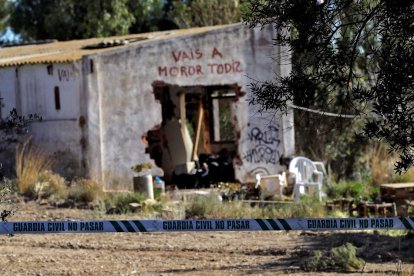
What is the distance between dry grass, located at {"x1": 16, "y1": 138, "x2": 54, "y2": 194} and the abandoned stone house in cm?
35

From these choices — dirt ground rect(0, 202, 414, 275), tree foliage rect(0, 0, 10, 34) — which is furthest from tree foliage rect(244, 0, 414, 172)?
tree foliage rect(0, 0, 10, 34)

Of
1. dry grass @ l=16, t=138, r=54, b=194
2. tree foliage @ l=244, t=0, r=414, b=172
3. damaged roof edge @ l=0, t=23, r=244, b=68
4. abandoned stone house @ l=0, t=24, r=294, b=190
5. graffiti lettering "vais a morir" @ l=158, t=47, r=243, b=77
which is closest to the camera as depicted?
tree foliage @ l=244, t=0, r=414, b=172

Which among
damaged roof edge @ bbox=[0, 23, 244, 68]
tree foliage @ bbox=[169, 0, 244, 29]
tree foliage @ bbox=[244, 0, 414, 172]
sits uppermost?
tree foliage @ bbox=[169, 0, 244, 29]

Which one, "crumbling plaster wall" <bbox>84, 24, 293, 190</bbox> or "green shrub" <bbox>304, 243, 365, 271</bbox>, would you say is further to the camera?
"crumbling plaster wall" <bbox>84, 24, 293, 190</bbox>

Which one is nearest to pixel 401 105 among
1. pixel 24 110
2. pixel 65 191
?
pixel 65 191

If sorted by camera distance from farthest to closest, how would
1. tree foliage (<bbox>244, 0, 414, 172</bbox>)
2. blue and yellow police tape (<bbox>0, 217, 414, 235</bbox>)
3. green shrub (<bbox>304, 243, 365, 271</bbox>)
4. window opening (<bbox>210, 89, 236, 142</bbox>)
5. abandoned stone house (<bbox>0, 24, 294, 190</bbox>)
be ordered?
window opening (<bbox>210, 89, 236, 142</bbox>) < abandoned stone house (<bbox>0, 24, 294, 190</bbox>) < green shrub (<bbox>304, 243, 365, 271</bbox>) < blue and yellow police tape (<bbox>0, 217, 414, 235</bbox>) < tree foliage (<bbox>244, 0, 414, 172</bbox>)

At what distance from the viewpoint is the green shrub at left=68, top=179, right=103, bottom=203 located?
56.4 ft

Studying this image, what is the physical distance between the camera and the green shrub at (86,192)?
1719cm

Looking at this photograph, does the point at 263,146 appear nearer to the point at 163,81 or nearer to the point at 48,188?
the point at 163,81

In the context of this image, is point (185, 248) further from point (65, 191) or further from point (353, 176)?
point (353, 176)

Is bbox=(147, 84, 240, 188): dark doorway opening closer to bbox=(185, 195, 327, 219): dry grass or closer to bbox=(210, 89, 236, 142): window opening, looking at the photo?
bbox=(210, 89, 236, 142): window opening

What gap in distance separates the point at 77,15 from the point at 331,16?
29138mm

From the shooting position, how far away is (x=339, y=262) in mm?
9711

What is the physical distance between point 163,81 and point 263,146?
118 inches
